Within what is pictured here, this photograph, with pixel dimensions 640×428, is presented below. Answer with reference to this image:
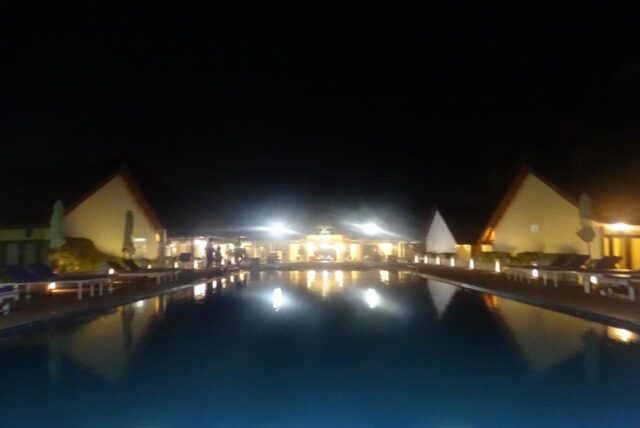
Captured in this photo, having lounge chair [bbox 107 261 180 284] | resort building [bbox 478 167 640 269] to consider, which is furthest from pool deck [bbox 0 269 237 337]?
resort building [bbox 478 167 640 269]

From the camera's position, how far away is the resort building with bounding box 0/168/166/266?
30000 millimetres

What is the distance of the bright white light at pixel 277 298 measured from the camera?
1994cm

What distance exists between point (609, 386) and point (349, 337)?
18.4 feet

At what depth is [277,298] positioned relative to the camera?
23.0 m

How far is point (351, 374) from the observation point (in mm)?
9781

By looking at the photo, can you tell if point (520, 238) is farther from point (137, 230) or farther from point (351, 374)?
point (351, 374)

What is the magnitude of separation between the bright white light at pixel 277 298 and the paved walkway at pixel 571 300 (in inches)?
286

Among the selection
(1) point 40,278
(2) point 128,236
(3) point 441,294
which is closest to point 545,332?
(3) point 441,294

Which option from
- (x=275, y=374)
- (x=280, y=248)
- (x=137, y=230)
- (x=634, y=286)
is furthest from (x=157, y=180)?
(x=275, y=374)

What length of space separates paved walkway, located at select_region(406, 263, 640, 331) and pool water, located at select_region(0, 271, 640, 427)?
1.62 ft

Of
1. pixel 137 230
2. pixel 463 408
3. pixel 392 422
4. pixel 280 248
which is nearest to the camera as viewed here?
pixel 392 422

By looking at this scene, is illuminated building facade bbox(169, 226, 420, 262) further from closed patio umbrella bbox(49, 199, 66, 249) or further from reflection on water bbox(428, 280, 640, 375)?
reflection on water bbox(428, 280, 640, 375)

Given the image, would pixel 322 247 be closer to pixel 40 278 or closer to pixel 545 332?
pixel 40 278

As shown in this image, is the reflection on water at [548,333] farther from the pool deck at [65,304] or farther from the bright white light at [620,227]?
the bright white light at [620,227]
